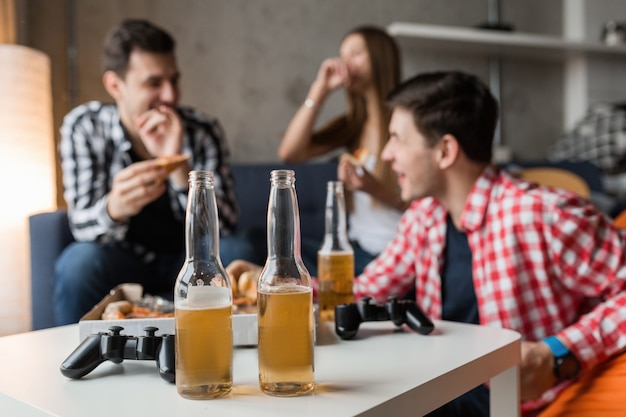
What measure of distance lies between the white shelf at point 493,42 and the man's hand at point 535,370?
2.63 meters

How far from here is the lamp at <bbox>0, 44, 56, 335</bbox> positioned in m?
2.14

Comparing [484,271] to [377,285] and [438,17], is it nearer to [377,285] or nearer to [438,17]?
[377,285]

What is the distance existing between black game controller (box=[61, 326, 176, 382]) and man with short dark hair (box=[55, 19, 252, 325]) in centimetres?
107

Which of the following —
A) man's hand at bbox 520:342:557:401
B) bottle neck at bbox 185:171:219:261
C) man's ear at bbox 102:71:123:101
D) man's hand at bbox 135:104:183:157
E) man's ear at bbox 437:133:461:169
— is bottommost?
man's hand at bbox 520:342:557:401

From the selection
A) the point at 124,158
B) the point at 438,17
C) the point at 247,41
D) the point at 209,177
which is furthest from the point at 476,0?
the point at 209,177

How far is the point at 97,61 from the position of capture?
286 centimetres

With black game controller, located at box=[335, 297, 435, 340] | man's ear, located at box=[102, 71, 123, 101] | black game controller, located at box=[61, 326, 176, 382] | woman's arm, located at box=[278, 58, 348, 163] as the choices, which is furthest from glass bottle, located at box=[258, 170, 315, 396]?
woman's arm, located at box=[278, 58, 348, 163]

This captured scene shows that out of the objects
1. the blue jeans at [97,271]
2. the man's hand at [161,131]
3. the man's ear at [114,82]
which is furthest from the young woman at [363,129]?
the man's ear at [114,82]

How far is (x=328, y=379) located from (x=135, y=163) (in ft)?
4.56

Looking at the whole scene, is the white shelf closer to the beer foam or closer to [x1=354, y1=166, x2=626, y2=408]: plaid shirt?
[x1=354, y1=166, x2=626, y2=408]: plaid shirt

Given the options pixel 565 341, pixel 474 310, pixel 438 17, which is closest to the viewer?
pixel 565 341

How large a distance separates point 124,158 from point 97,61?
92 centimetres

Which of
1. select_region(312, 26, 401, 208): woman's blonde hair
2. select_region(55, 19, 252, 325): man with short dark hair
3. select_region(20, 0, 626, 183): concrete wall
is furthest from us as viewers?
select_region(20, 0, 626, 183): concrete wall

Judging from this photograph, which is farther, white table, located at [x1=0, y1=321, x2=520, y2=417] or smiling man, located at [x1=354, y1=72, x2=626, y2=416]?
smiling man, located at [x1=354, y1=72, x2=626, y2=416]
